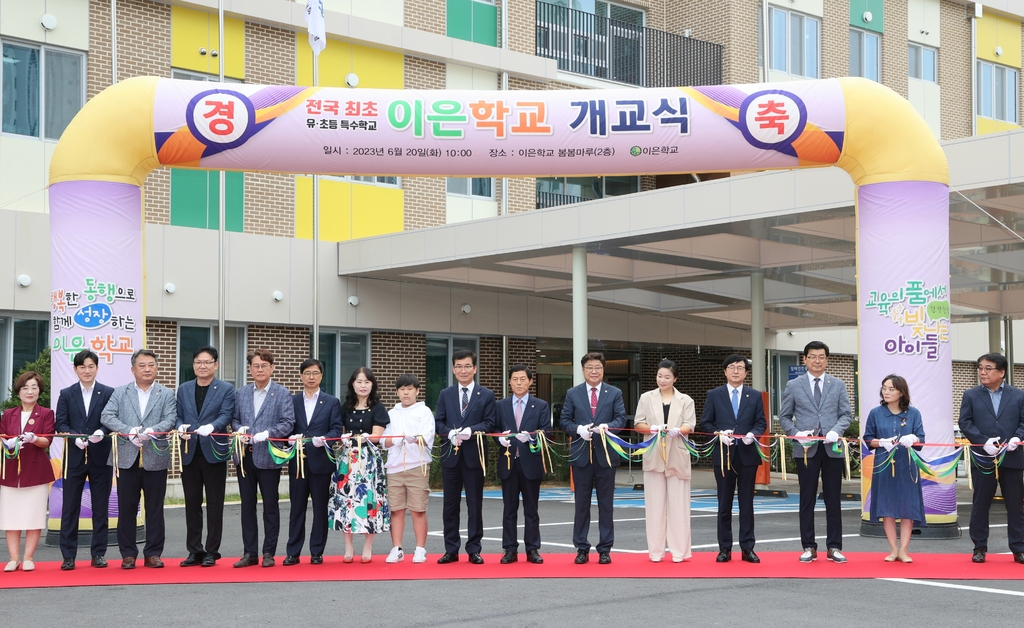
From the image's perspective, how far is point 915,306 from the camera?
10.9m

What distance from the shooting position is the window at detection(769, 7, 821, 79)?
2594cm

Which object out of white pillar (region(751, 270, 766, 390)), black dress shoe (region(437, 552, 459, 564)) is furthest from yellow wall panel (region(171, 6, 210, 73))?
black dress shoe (region(437, 552, 459, 564))

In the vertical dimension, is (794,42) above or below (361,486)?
above

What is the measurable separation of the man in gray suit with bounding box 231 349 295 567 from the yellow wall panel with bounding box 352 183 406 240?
1083 cm

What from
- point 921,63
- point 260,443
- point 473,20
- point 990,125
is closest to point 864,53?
point 921,63

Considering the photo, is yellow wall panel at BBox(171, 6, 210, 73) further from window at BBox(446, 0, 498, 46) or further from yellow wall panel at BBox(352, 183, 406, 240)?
window at BBox(446, 0, 498, 46)

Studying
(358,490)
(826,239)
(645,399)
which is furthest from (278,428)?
(826,239)

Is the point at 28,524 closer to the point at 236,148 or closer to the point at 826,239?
the point at 236,148

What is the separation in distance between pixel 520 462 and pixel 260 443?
82.7 inches

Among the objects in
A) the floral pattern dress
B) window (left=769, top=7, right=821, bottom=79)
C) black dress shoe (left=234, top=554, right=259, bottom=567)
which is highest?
window (left=769, top=7, right=821, bottom=79)

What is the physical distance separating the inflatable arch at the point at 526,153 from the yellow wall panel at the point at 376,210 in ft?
29.0

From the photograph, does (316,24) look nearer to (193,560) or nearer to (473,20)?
(473,20)

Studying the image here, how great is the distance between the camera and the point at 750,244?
17734 millimetres

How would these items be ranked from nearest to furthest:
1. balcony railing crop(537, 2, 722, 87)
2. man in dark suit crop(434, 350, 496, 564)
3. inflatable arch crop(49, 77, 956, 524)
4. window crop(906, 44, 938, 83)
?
man in dark suit crop(434, 350, 496, 564) → inflatable arch crop(49, 77, 956, 524) → balcony railing crop(537, 2, 722, 87) → window crop(906, 44, 938, 83)
